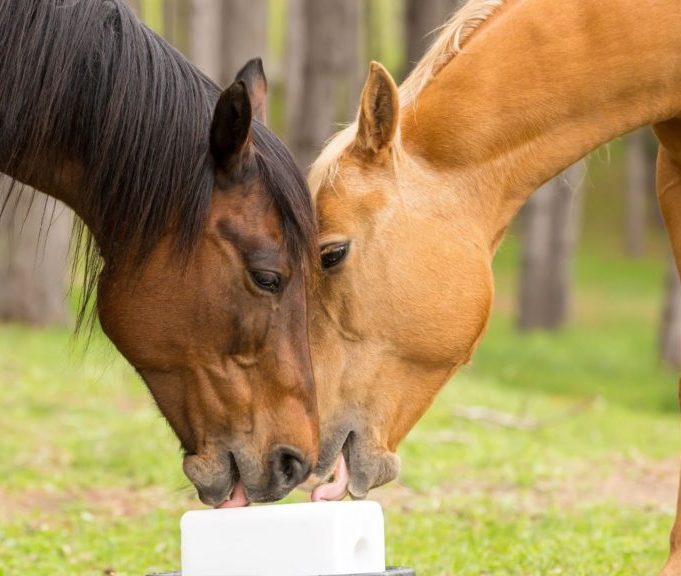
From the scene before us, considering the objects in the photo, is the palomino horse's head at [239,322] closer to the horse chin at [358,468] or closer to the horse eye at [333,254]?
the horse eye at [333,254]

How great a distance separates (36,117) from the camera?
13.1 feet

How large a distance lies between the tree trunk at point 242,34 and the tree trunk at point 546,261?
5517mm

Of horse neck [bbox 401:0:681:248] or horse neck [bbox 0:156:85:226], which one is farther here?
horse neck [bbox 401:0:681:248]

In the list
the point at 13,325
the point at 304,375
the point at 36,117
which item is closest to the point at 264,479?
the point at 304,375

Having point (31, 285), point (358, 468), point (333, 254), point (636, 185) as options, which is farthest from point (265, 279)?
point (636, 185)

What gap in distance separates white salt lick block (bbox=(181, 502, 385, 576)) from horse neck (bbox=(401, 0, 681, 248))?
61.3 inches

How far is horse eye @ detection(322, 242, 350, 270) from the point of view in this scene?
4410 mm

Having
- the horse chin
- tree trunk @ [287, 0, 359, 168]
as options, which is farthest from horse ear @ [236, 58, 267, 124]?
tree trunk @ [287, 0, 359, 168]

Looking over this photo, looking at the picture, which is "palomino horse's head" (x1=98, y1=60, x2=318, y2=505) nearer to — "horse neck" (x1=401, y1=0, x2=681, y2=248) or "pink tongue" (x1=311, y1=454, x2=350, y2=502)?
"pink tongue" (x1=311, y1=454, x2=350, y2=502)

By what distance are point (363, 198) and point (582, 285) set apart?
27939mm

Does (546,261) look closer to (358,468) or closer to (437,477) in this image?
(437,477)

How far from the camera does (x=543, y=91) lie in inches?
180

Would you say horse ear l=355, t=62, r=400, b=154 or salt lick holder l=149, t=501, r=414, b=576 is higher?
horse ear l=355, t=62, r=400, b=154

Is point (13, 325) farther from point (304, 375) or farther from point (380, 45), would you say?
point (380, 45)
